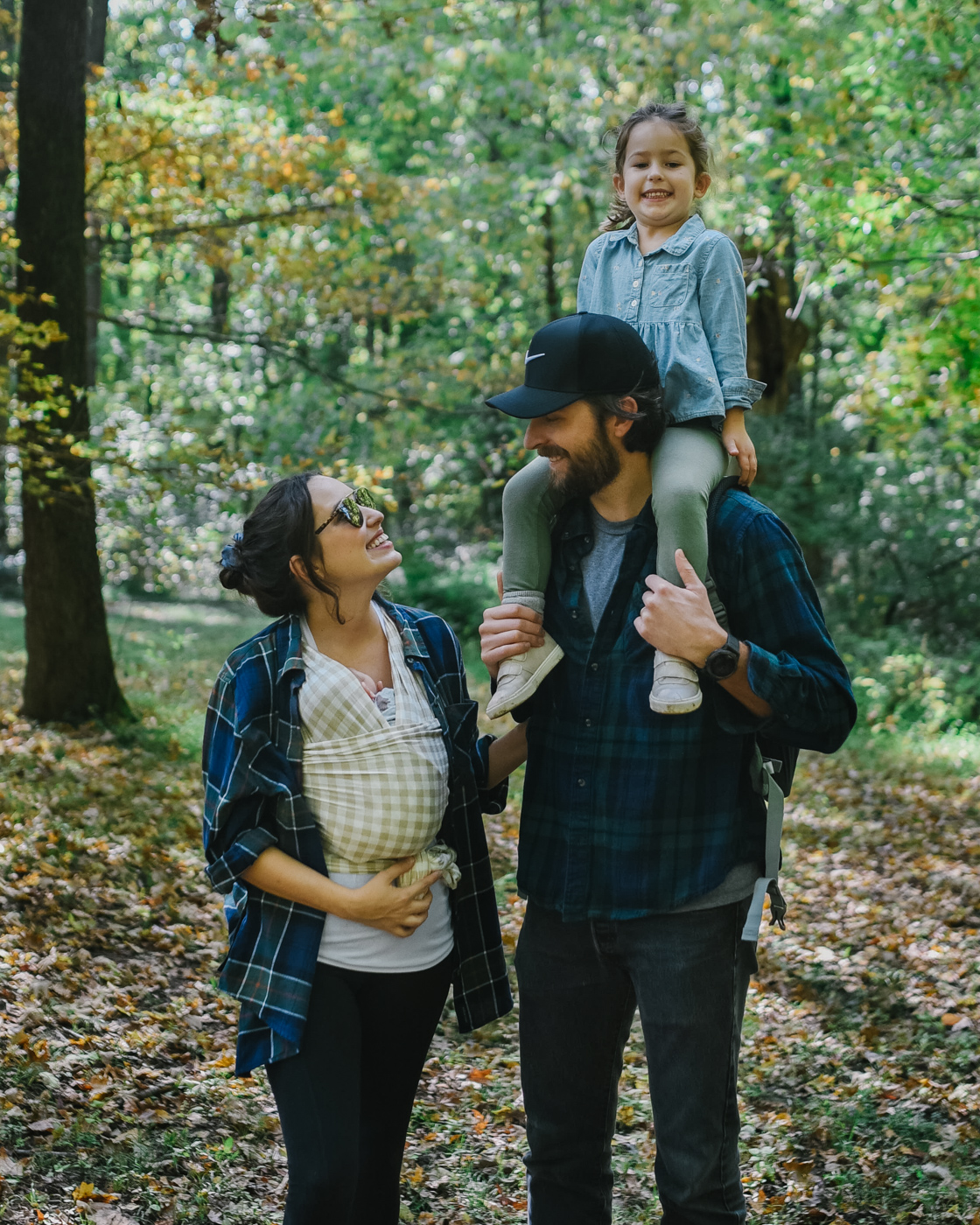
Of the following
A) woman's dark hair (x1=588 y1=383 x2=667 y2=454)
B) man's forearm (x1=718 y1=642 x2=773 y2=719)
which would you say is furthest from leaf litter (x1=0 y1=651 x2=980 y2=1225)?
woman's dark hair (x1=588 y1=383 x2=667 y2=454)

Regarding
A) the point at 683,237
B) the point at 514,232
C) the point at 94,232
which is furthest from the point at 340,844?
the point at 514,232

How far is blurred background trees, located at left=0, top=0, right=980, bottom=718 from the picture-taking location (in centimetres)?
880

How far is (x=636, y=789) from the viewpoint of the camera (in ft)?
7.96

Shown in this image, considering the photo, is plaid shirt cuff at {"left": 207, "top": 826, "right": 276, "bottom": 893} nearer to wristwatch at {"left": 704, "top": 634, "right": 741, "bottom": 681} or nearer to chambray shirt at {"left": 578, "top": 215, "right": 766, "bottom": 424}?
wristwatch at {"left": 704, "top": 634, "right": 741, "bottom": 681}

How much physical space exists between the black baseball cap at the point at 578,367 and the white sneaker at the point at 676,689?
595 mm

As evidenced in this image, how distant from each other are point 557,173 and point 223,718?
→ 10.4m

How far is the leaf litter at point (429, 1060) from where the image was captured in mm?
3756

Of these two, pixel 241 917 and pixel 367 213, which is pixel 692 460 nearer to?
pixel 241 917

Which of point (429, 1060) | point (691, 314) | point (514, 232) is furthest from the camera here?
point (514, 232)

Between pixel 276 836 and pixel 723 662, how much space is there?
1028mm

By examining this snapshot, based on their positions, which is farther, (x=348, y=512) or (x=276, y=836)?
(x=348, y=512)

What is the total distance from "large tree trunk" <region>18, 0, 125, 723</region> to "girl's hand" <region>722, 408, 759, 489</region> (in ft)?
20.8

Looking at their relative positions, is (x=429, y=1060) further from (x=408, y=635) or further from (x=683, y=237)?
(x=683, y=237)

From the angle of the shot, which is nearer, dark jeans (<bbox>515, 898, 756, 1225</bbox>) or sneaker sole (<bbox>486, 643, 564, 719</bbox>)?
dark jeans (<bbox>515, 898, 756, 1225</bbox>)
